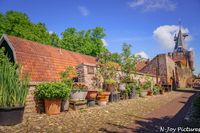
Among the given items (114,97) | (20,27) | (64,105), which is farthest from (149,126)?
(20,27)

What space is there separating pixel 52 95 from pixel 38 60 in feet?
15.7

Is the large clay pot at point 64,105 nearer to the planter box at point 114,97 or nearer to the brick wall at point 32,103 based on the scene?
the brick wall at point 32,103

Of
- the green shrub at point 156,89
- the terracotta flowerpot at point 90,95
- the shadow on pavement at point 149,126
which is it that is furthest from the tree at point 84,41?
the shadow on pavement at point 149,126

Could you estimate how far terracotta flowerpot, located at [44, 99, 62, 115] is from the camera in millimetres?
7988

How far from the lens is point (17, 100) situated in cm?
655

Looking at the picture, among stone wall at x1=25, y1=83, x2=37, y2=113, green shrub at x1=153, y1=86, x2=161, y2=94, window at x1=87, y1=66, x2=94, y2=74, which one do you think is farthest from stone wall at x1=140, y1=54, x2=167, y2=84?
stone wall at x1=25, y1=83, x2=37, y2=113

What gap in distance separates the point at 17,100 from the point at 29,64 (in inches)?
191

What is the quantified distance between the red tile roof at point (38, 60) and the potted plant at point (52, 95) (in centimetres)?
236

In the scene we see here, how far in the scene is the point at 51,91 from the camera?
7.83 m

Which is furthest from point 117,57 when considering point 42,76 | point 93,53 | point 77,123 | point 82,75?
point 93,53

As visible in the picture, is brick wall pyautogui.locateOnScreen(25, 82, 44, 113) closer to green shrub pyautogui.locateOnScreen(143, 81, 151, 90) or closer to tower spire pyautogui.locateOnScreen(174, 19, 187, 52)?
green shrub pyautogui.locateOnScreen(143, 81, 151, 90)

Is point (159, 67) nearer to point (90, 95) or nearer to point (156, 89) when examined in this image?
point (156, 89)

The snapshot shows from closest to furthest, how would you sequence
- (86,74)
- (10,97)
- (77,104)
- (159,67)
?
(10,97), (77,104), (86,74), (159,67)

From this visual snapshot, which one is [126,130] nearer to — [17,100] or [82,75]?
[17,100]
